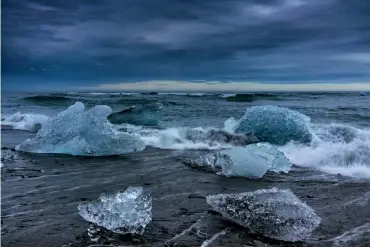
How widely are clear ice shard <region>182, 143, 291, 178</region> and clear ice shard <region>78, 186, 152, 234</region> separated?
7.79 feet

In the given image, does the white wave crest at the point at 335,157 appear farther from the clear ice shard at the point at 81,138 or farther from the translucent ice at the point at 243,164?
the clear ice shard at the point at 81,138

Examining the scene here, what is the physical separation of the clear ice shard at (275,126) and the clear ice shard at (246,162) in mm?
2474

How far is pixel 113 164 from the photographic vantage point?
7.27m

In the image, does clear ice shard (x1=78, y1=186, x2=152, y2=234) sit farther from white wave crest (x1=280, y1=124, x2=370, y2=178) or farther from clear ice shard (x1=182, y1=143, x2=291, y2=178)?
white wave crest (x1=280, y1=124, x2=370, y2=178)

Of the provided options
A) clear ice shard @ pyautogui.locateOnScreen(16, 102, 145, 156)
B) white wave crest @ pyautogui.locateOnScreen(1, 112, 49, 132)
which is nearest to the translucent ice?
clear ice shard @ pyautogui.locateOnScreen(16, 102, 145, 156)

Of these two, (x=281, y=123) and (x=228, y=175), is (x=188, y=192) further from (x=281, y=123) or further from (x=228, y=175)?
(x=281, y=123)

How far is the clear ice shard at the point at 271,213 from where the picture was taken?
3.93m

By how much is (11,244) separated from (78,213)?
0.91 m

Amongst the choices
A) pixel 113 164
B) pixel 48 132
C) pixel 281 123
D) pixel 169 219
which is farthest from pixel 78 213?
pixel 281 123

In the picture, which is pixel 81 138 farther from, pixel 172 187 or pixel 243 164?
pixel 243 164

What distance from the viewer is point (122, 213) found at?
159 inches

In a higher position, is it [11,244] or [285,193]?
[285,193]

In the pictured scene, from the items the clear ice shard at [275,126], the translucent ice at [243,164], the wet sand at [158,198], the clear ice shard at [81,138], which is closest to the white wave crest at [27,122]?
the clear ice shard at [81,138]

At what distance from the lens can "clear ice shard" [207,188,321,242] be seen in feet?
12.9
